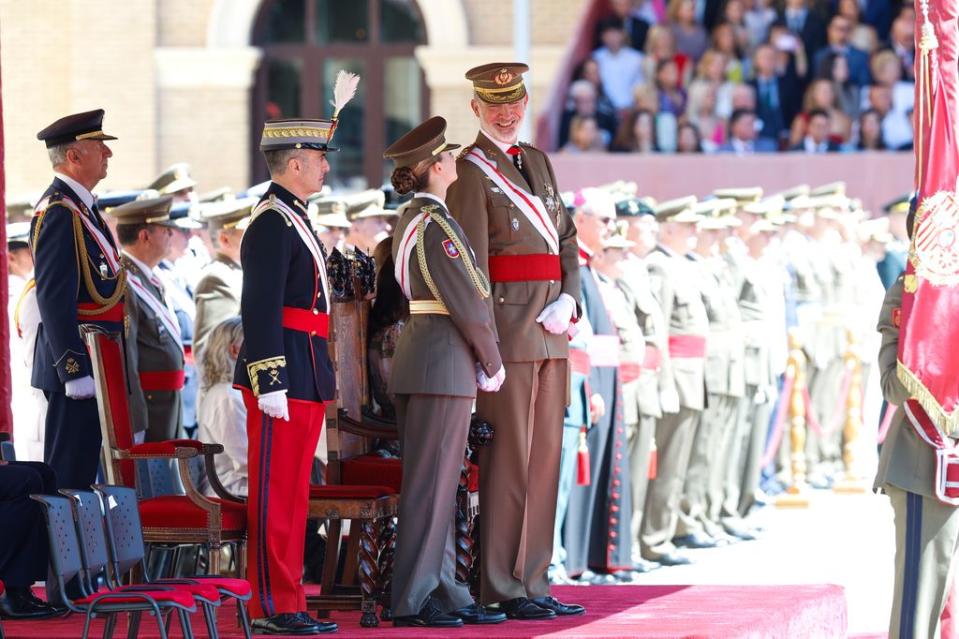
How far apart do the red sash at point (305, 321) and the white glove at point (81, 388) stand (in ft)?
3.02

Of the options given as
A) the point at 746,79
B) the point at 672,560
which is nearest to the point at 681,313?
the point at 672,560

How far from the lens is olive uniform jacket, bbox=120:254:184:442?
9109mm

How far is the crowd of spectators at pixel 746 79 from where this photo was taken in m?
18.7

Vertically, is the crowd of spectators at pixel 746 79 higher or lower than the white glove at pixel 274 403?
higher

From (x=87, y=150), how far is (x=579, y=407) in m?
3.27

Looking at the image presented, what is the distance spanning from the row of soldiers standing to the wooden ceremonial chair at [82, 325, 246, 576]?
269cm

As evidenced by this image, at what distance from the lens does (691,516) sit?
13.0 meters

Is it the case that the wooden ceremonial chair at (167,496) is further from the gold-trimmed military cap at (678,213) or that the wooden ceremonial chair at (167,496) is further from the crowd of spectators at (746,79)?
the crowd of spectators at (746,79)

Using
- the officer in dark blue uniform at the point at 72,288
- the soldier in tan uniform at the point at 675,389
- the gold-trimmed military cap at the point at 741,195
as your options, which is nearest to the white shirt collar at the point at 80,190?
the officer in dark blue uniform at the point at 72,288

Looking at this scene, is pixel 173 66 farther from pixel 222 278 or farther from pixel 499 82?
pixel 499 82

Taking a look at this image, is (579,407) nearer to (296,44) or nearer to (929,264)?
(929,264)

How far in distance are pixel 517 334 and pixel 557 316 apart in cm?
17

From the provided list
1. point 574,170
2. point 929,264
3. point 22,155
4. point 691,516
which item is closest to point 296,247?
point 929,264

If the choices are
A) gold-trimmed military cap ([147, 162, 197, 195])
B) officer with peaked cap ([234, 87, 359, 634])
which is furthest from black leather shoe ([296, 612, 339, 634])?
gold-trimmed military cap ([147, 162, 197, 195])
